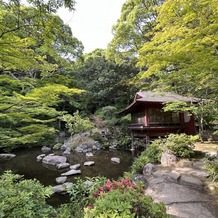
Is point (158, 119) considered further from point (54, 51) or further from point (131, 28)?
point (54, 51)

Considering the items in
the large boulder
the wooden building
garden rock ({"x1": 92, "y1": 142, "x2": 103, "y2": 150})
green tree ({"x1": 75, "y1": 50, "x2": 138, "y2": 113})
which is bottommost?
the large boulder

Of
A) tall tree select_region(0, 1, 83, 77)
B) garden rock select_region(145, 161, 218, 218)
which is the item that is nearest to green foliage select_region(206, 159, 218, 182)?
garden rock select_region(145, 161, 218, 218)

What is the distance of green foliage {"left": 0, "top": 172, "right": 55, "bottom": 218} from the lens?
2.62 metres

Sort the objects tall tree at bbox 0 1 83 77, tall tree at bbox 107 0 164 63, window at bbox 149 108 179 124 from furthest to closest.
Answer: tall tree at bbox 107 0 164 63 → window at bbox 149 108 179 124 → tall tree at bbox 0 1 83 77

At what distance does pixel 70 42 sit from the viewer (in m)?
3.11

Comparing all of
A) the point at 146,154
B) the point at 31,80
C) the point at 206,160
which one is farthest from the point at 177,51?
the point at 146,154

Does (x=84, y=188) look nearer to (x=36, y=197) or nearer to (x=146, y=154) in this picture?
(x=36, y=197)

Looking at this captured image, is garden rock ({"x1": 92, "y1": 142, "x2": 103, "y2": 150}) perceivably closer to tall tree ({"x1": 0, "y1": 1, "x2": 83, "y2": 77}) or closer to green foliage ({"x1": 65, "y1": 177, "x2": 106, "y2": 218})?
green foliage ({"x1": 65, "y1": 177, "x2": 106, "y2": 218})

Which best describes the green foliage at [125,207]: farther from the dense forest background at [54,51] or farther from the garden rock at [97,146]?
the garden rock at [97,146]

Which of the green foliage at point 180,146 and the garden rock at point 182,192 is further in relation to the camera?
the green foliage at point 180,146

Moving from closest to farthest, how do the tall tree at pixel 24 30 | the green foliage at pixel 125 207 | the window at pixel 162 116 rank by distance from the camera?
the green foliage at pixel 125 207
the tall tree at pixel 24 30
the window at pixel 162 116

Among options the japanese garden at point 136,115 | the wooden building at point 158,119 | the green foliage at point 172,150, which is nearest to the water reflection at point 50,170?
the japanese garden at point 136,115

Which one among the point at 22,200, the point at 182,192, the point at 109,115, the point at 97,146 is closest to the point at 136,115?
the point at 109,115

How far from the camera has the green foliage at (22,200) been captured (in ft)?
8.61
